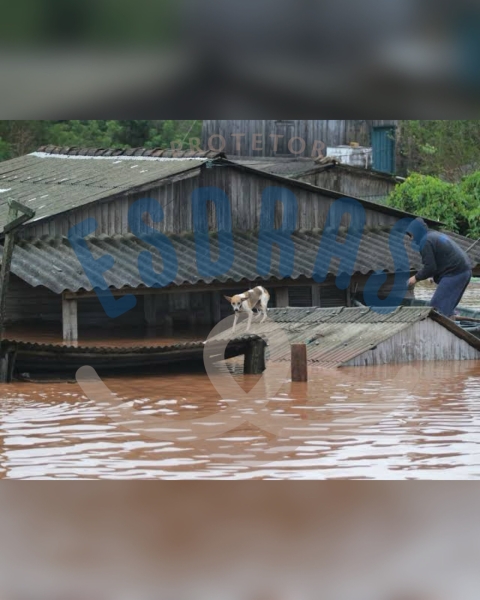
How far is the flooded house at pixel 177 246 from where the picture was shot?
60.1 ft

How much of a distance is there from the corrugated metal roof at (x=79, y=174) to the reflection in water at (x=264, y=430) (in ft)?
24.1

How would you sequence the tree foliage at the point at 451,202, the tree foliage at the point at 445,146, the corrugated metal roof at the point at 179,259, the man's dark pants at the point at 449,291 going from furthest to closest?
1. the tree foliage at the point at 445,146
2. the tree foliage at the point at 451,202
3. the corrugated metal roof at the point at 179,259
4. the man's dark pants at the point at 449,291

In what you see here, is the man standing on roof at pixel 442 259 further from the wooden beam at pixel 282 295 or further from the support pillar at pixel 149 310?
the support pillar at pixel 149 310

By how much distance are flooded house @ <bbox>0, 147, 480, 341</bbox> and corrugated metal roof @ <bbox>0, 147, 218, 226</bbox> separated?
7 cm

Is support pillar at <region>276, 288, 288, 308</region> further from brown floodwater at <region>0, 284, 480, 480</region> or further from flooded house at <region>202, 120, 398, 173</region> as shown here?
flooded house at <region>202, 120, 398, 173</region>

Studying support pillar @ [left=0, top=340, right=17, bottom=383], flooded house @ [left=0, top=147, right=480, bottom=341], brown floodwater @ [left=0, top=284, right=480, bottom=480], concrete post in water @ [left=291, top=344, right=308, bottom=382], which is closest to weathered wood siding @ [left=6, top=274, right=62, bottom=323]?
flooded house @ [left=0, top=147, right=480, bottom=341]

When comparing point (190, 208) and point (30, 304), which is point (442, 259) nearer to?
point (190, 208)

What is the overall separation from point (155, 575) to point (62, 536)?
1.00 meters

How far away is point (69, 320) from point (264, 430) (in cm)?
867

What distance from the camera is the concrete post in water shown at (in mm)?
12258

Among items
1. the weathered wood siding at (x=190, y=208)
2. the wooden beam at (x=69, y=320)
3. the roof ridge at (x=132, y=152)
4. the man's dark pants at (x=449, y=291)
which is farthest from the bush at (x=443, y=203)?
the wooden beam at (x=69, y=320)

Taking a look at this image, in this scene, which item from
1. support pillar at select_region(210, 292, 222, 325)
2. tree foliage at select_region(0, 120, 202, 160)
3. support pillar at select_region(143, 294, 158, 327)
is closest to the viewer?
support pillar at select_region(143, 294, 158, 327)

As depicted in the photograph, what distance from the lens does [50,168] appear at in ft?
82.0

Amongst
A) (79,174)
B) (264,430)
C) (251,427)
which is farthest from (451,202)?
(264,430)
